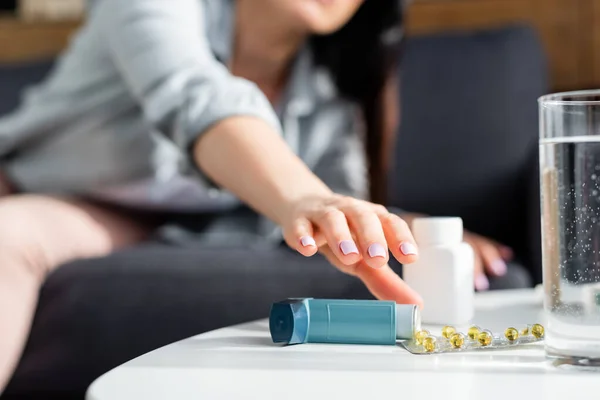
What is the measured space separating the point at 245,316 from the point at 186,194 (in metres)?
0.42

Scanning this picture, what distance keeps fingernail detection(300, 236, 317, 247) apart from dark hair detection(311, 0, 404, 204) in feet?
2.83

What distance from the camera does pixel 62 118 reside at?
1.33m

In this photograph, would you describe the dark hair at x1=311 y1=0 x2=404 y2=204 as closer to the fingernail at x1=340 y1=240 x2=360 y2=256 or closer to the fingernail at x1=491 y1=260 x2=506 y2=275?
the fingernail at x1=491 y1=260 x2=506 y2=275

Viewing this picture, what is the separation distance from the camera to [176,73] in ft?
3.03

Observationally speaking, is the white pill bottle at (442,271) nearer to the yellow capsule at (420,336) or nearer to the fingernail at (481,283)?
the yellow capsule at (420,336)

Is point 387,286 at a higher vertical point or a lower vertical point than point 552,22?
lower

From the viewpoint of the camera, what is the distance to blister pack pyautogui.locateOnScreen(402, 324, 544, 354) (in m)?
0.58

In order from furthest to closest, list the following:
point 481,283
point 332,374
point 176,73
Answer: point 481,283
point 176,73
point 332,374

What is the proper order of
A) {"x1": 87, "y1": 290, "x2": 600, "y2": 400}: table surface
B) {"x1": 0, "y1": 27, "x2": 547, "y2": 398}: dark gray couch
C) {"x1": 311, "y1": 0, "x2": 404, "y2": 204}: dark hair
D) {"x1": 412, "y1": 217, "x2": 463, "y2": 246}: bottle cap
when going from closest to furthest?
{"x1": 87, "y1": 290, "x2": 600, "y2": 400}: table surface, {"x1": 412, "y1": 217, "x2": 463, "y2": 246}: bottle cap, {"x1": 0, "y1": 27, "x2": 547, "y2": 398}: dark gray couch, {"x1": 311, "y1": 0, "x2": 404, "y2": 204}: dark hair

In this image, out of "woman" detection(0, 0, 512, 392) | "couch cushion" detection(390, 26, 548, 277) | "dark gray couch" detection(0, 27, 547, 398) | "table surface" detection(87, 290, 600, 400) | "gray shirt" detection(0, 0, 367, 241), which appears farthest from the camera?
"couch cushion" detection(390, 26, 548, 277)

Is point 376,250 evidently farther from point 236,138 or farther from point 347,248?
point 236,138

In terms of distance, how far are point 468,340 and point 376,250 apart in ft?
0.30

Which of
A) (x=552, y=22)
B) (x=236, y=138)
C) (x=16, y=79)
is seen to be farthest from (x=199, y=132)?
(x=552, y=22)

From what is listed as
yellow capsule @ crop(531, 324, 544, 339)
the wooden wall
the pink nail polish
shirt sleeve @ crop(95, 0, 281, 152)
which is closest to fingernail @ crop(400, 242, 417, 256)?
yellow capsule @ crop(531, 324, 544, 339)
